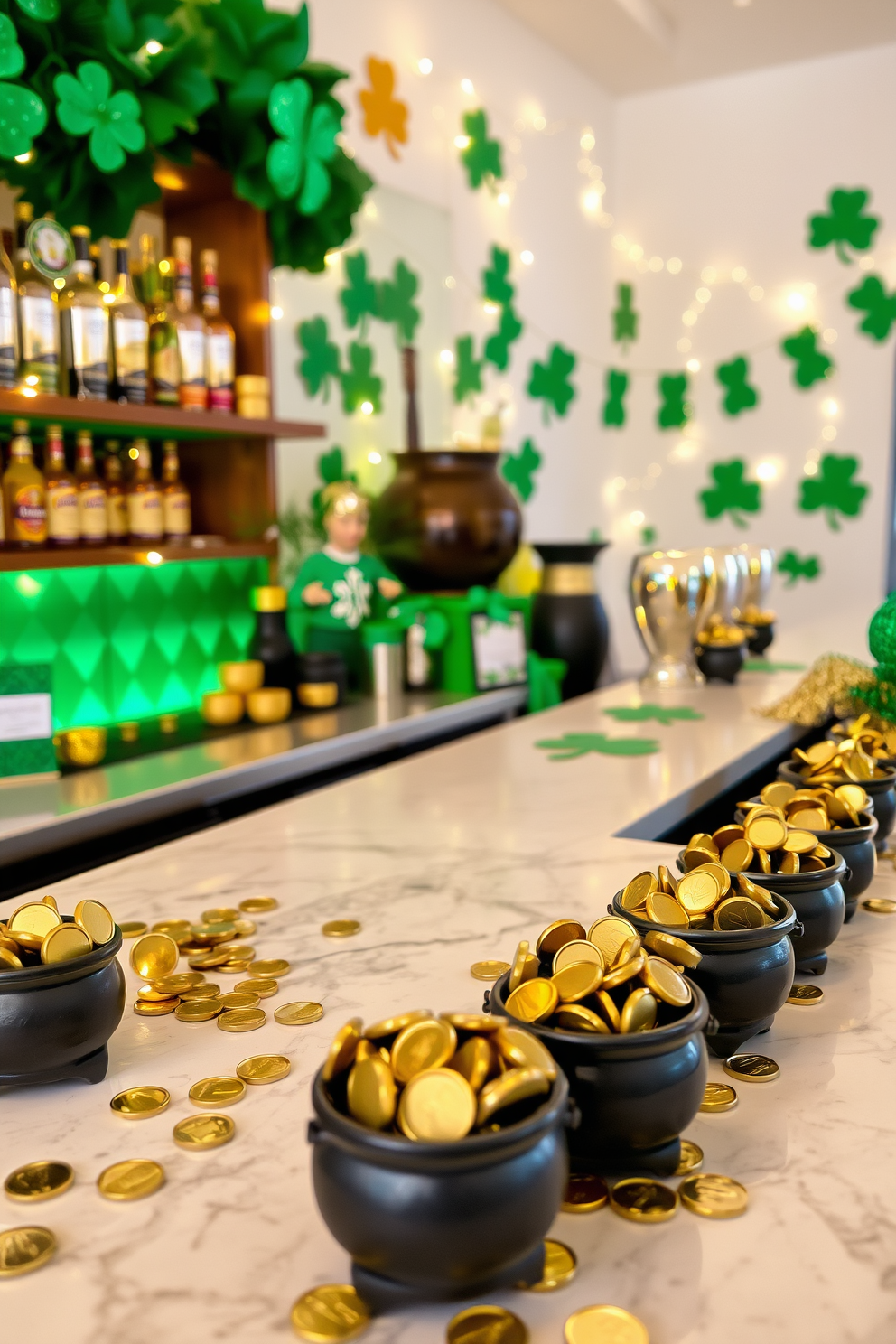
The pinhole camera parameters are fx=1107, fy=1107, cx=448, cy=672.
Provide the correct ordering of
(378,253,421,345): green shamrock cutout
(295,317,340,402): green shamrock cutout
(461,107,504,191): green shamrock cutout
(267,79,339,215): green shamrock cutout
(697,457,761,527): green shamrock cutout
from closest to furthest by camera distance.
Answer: (267,79,339,215): green shamrock cutout
(295,317,340,402): green shamrock cutout
(378,253,421,345): green shamrock cutout
(461,107,504,191): green shamrock cutout
(697,457,761,527): green shamrock cutout

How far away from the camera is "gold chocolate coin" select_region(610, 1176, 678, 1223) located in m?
0.60

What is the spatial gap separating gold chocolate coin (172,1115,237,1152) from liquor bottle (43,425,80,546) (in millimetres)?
1810

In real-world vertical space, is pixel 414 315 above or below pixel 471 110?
below

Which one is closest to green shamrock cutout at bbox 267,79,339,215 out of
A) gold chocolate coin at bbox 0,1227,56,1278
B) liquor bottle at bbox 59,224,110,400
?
liquor bottle at bbox 59,224,110,400

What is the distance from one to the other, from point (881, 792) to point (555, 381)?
4.37 metres

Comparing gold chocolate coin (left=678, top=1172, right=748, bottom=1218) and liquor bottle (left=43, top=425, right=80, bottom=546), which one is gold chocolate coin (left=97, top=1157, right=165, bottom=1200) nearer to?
gold chocolate coin (left=678, top=1172, right=748, bottom=1218)

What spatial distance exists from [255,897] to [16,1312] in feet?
1.91

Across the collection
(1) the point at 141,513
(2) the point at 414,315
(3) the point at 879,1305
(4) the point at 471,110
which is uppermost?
(4) the point at 471,110

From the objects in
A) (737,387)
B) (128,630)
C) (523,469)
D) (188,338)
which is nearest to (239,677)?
(128,630)

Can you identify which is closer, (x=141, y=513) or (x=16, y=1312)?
(x=16, y=1312)

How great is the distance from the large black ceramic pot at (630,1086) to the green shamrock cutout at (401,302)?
353 centimetres

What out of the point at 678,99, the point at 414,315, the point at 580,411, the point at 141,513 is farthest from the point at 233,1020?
the point at 678,99

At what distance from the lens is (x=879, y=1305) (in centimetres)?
53

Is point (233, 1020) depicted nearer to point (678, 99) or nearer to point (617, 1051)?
point (617, 1051)
